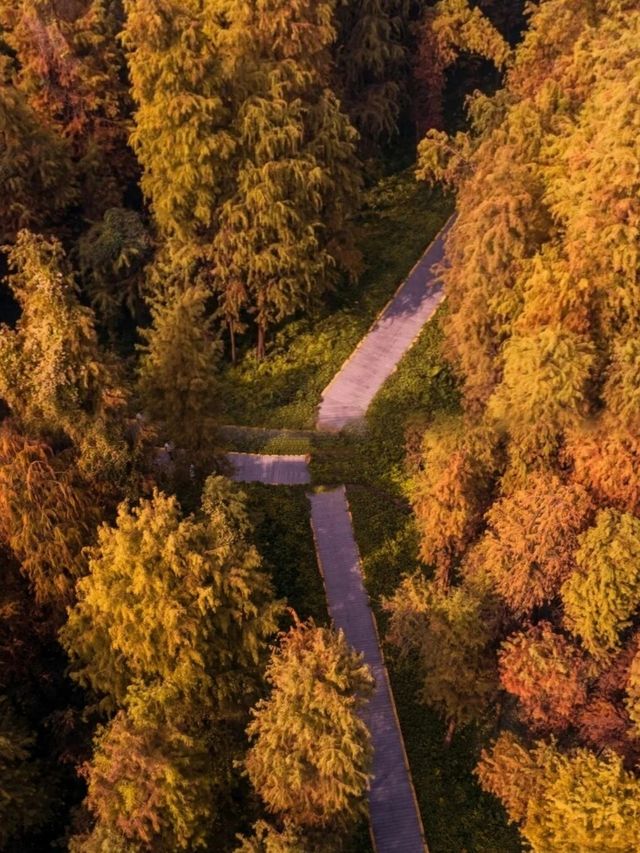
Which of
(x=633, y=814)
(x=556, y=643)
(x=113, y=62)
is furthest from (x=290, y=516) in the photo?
(x=113, y=62)

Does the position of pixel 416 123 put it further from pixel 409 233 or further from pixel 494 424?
pixel 494 424

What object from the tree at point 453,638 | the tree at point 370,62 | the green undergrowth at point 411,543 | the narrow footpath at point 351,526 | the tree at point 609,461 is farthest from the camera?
the tree at point 370,62

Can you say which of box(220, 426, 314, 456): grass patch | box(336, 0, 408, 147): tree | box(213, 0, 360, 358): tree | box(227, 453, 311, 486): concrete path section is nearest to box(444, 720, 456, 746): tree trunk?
box(227, 453, 311, 486): concrete path section

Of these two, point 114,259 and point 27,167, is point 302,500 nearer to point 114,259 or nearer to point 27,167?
point 114,259

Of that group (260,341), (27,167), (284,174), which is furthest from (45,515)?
(27,167)

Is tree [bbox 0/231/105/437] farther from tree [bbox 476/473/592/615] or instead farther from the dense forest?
tree [bbox 476/473/592/615]

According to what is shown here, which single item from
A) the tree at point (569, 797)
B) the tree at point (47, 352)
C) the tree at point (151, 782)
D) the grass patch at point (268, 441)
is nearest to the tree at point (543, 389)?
the tree at point (569, 797)

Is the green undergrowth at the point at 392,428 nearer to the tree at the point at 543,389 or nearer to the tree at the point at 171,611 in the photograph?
the tree at the point at 543,389
